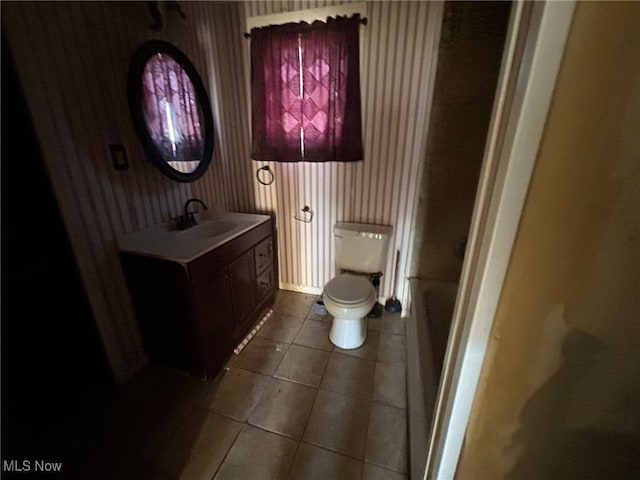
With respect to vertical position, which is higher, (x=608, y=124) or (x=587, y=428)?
(x=608, y=124)

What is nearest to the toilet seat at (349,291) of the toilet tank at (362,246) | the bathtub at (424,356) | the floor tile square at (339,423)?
the toilet tank at (362,246)

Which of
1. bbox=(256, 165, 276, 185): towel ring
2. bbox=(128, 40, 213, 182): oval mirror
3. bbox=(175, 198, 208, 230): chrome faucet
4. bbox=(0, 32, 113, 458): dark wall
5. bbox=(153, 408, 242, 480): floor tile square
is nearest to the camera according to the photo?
bbox=(0, 32, 113, 458): dark wall

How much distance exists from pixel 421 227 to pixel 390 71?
1.12 meters

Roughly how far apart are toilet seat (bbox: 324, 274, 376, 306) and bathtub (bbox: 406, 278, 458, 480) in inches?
13.1

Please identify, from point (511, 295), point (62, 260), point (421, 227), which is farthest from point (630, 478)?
point (62, 260)

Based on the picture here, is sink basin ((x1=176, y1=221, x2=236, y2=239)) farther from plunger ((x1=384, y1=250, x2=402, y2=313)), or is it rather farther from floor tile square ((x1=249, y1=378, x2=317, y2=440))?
plunger ((x1=384, y1=250, x2=402, y2=313))

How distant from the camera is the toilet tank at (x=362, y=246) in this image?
203 centimetres

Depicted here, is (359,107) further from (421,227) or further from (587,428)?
(587,428)

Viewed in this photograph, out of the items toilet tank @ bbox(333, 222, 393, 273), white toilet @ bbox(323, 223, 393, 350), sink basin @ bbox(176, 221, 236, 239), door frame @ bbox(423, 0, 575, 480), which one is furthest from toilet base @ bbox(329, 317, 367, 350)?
door frame @ bbox(423, 0, 575, 480)

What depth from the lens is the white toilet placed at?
1.70 meters

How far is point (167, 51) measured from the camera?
1.58 m

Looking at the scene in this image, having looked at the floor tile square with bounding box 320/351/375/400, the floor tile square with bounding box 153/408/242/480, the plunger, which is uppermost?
the plunger

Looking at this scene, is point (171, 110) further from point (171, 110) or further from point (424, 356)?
point (424, 356)

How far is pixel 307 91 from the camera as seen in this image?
6.20ft
